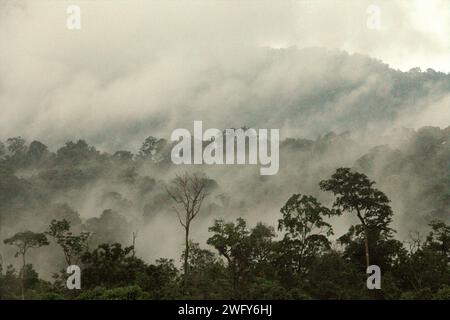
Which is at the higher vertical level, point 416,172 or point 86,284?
point 416,172

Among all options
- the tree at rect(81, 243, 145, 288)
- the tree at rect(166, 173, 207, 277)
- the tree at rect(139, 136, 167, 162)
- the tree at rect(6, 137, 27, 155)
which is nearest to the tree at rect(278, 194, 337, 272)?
the tree at rect(166, 173, 207, 277)

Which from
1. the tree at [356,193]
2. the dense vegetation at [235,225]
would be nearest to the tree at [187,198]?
the dense vegetation at [235,225]

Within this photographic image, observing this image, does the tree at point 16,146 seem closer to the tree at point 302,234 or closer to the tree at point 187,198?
the tree at point 187,198

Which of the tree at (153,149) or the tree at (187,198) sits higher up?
the tree at (153,149)

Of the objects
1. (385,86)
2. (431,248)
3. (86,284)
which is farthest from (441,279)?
(385,86)

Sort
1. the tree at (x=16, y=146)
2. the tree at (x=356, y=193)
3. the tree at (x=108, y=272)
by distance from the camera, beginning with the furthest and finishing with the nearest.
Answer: the tree at (x=16, y=146) < the tree at (x=356, y=193) < the tree at (x=108, y=272)

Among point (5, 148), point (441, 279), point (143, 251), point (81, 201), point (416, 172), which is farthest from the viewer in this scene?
point (5, 148)

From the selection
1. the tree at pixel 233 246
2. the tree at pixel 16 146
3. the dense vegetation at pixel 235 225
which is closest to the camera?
the dense vegetation at pixel 235 225

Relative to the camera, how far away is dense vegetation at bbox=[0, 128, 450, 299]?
32094mm

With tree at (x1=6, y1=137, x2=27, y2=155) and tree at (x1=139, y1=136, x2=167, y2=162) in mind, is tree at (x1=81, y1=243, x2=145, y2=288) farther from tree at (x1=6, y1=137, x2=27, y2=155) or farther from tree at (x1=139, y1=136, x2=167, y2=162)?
tree at (x1=6, y1=137, x2=27, y2=155)

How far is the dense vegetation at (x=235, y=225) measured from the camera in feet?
105

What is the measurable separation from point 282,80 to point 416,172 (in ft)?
373

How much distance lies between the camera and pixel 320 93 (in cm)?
17338

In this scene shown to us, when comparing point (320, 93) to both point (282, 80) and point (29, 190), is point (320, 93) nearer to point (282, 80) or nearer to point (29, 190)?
point (282, 80)
